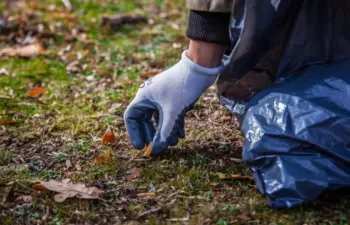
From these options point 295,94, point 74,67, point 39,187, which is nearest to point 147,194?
point 39,187

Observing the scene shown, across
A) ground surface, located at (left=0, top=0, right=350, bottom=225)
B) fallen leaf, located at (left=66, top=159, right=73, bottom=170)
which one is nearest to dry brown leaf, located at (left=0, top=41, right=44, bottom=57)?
ground surface, located at (left=0, top=0, right=350, bottom=225)

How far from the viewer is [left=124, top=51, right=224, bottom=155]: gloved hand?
2070 millimetres

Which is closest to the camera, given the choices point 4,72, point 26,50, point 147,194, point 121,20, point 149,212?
point 149,212

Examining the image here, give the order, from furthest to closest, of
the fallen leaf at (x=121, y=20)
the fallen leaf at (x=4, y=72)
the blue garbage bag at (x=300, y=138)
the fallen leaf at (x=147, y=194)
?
the fallen leaf at (x=121, y=20), the fallen leaf at (x=4, y=72), the fallen leaf at (x=147, y=194), the blue garbage bag at (x=300, y=138)

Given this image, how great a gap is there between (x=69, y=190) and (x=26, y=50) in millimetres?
1783

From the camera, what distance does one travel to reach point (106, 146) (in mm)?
2266

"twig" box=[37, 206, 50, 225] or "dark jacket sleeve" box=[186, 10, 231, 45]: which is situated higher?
"dark jacket sleeve" box=[186, 10, 231, 45]

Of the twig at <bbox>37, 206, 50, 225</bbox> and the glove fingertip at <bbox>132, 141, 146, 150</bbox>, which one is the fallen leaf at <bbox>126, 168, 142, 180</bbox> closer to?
the glove fingertip at <bbox>132, 141, 146, 150</bbox>

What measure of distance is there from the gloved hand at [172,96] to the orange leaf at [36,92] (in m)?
0.91

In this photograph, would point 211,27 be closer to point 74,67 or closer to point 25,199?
point 25,199

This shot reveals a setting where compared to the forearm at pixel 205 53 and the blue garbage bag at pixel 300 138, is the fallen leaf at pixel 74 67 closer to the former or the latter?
the forearm at pixel 205 53

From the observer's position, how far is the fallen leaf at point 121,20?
3.94 metres

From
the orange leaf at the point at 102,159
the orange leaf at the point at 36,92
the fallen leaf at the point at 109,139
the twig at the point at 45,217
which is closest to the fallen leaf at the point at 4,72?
the orange leaf at the point at 36,92

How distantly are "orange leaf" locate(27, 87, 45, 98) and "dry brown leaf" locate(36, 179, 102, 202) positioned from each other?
102 centimetres
